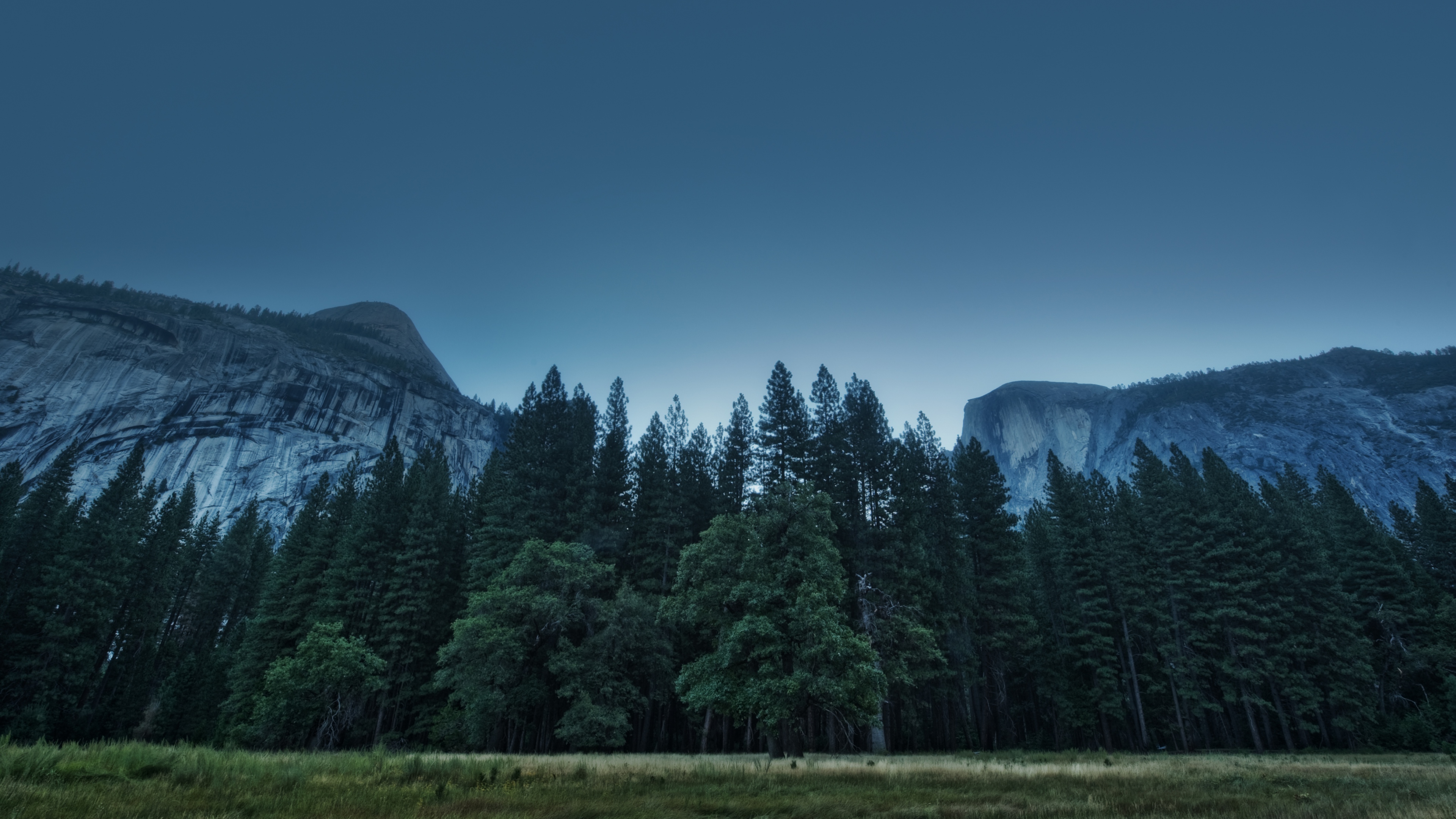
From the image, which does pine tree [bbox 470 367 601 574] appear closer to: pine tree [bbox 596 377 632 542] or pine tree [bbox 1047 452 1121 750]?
pine tree [bbox 596 377 632 542]

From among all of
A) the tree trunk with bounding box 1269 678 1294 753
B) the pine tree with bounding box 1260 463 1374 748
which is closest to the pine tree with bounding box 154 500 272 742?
the tree trunk with bounding box 1269 678 1294 753

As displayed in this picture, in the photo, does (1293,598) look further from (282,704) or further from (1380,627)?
(282,704)

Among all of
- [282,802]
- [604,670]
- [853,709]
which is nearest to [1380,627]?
[853,709]

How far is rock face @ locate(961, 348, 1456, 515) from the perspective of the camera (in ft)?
349

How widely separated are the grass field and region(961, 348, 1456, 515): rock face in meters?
88.9

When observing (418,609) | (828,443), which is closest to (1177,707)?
(828,443)

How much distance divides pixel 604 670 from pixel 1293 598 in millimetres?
41833

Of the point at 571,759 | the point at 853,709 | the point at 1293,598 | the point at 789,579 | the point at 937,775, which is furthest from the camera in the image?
the point at 1293,598

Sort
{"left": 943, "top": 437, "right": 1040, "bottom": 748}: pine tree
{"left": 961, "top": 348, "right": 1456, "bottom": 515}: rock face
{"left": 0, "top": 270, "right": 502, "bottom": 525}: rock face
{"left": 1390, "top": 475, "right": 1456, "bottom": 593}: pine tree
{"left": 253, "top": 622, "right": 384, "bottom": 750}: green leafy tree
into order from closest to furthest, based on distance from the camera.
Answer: {"left": 253, "top": 622, "right": 384, "bottom": 750}: green leafy tree → {"left": 943, "top": 437, "right": 1040, "bottom": 748}: pine tree → {"left": 1390, "top": 475, "right": 1456, "bottom": 593}: pine tree → {"left": 961, "top": 348, "right": 1456, "bottom": 515}: rock face → {"left": 0, "top": 270, "right": 502, "bottom": 525}: rock face

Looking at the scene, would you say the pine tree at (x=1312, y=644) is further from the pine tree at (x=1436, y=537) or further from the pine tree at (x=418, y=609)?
the pine tree at (x=418, y=609)

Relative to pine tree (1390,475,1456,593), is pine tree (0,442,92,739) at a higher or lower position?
lower

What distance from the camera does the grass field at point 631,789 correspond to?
8.27 meters

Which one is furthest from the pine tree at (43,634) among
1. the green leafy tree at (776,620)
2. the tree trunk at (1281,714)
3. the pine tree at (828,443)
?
the tree trunk at (1281,714)

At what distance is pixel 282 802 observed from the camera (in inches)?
336
